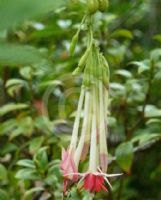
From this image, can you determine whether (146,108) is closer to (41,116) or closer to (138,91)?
(138,91)

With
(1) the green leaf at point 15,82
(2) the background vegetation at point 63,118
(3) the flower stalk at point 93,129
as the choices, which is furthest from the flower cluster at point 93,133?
(1) the green leaf at point 15,82

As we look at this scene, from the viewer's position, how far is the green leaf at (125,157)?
3.47 ft

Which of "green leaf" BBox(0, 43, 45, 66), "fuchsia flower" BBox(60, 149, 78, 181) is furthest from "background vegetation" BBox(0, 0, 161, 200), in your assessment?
"green leaf" BBox(0, 43, 45, 66)

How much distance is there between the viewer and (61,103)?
154 centimetres

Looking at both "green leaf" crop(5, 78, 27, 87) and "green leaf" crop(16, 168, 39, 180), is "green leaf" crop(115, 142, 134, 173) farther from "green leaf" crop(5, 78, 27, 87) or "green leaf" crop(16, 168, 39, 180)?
"green leaf" crop(5, 78, 27, 87)

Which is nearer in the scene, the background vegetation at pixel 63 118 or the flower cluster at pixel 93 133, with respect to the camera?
the flower cluster at pixel 93 133

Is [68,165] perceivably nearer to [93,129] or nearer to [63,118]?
[93,129]

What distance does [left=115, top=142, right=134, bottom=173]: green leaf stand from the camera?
1057 mm

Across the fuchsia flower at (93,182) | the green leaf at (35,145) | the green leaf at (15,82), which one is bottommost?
the green leaf at (35,145)

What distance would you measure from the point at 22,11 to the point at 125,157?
85cm

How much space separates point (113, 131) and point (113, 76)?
0.27 meters

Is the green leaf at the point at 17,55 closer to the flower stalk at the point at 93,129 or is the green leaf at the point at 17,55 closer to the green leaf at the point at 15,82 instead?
the flower stalk at the point at 93,129

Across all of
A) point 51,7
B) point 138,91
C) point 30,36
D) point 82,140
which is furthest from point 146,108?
point 51,7

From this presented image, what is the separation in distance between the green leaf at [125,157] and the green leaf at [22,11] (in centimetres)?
82
